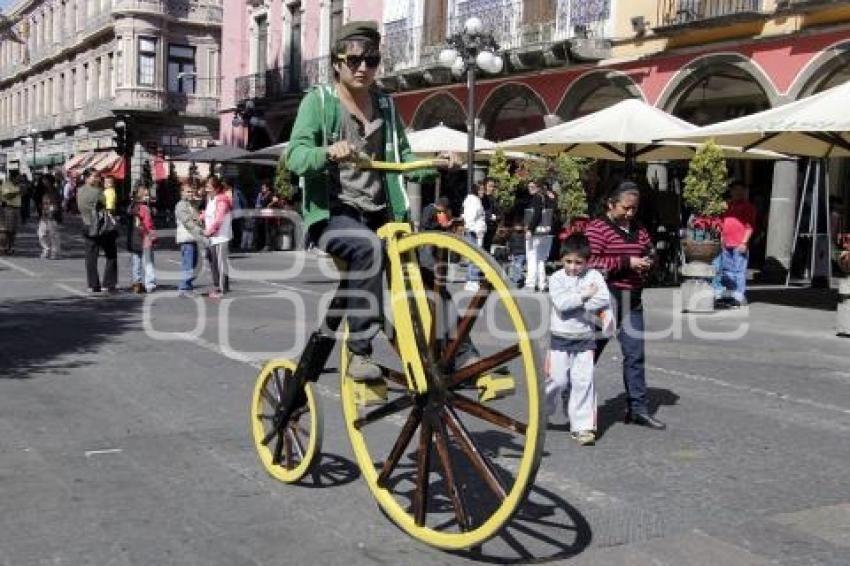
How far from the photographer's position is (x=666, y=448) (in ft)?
18.6

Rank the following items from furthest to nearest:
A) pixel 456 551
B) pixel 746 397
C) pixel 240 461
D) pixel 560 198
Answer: pixel 560 198, pixel 746 397, pixel 240 461, pixel 456 551

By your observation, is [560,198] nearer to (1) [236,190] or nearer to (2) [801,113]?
(2) [801,113]

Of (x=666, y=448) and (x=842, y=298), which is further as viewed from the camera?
(x=842, y=298)

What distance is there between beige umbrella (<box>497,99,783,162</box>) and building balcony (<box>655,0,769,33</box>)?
269cm

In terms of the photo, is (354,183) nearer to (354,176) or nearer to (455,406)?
(354,176)

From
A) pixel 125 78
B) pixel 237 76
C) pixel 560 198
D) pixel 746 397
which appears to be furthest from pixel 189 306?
pixel 125 78

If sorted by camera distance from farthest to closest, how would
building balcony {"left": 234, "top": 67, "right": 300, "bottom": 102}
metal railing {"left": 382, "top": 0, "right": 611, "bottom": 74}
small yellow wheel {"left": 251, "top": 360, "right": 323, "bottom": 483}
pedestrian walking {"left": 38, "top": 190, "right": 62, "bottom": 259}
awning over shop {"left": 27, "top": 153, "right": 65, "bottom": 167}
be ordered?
awning over shop {"left": 27, "top": 153, "right": 65, "bottom": 167}, building balcony {"left": 234, "top": 67, "right": 300, "bottom": 102}, metal railing {"left": 382, "top": 0, "right": 611, "bottom": 74}, pedestrian walking {"left": 38, "top": 190, "right": 62, "bottom": 259}, small yellow wheel {"left": 251, "top": 360, "right": 323, "bottom": 483}

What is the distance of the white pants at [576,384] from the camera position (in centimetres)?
580

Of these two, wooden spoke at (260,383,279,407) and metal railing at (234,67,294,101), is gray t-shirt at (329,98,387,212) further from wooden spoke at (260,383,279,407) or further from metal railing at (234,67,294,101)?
metal railing at (234,67,294,101)

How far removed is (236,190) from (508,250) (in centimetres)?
1107

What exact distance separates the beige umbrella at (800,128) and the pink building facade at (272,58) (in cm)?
→ 1665

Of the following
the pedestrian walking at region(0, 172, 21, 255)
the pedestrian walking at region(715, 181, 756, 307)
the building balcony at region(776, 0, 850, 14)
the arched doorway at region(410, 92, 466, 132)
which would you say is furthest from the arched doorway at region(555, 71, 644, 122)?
the pedestrian walking at region(0, 172, 21, 255)

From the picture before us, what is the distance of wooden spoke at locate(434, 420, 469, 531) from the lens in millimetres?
3516

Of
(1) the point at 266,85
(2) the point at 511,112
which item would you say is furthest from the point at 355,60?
(1) the point at 266,85
